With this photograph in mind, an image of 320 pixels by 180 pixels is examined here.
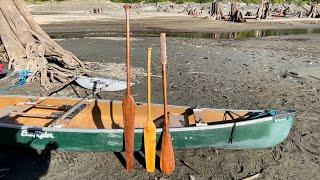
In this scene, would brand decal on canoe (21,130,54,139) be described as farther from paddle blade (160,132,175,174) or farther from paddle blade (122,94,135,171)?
paddle blade (160,132,175,174)

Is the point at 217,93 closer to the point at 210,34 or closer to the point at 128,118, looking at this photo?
the point at 128,118

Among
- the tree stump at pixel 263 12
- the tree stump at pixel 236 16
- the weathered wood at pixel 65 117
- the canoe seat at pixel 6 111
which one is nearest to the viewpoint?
the weathered wood at pixel 65 117

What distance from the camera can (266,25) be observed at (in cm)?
3675

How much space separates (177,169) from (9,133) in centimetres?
322

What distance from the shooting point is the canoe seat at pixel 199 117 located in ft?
27.1

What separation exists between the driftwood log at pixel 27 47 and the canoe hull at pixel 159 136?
6368mm

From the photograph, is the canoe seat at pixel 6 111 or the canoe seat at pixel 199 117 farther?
the canoe seat at pixel 6 111

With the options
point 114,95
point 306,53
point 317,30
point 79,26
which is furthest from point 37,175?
point 317,30

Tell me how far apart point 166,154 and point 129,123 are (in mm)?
842

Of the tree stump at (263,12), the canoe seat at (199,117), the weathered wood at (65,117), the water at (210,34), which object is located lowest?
the water at (210,34)

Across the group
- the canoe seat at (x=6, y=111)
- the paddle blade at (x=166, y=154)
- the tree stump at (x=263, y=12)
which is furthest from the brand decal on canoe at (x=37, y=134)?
the tree stump at (x=263, y=12)

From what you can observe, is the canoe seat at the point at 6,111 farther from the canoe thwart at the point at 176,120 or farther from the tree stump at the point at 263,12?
the tree stump at the point at 263,12

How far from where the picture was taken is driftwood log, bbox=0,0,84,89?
14.7 meters

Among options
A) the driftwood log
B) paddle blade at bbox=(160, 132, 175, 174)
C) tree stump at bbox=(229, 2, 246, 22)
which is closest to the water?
tree stump at bbox=(229, 2, 246, 22)
